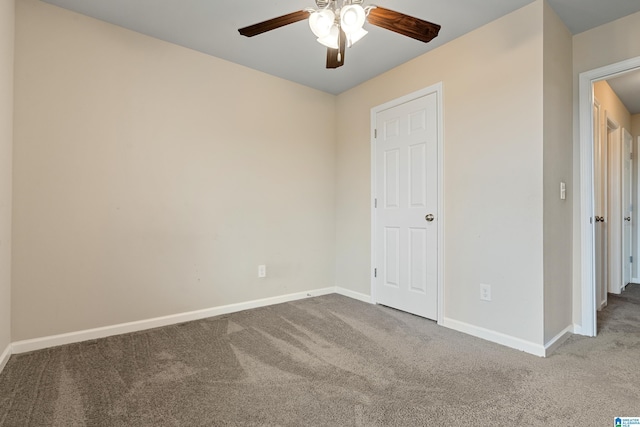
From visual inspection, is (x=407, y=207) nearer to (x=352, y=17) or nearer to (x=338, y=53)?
(x=338, y=53)

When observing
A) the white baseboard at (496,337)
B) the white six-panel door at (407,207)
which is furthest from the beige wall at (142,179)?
the white baseboard at (496,337)

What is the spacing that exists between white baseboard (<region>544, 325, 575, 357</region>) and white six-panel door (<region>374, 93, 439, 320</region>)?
820 mm

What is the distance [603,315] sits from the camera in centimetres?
292

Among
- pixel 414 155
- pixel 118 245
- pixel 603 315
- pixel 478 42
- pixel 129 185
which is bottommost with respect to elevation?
pixel 603 315

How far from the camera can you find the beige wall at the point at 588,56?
2.33 metres

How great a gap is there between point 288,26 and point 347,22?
1081 millimetres

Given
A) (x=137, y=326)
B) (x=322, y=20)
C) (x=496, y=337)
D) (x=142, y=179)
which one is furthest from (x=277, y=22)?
(x=496, y=337)

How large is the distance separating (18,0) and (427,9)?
9.25 ft

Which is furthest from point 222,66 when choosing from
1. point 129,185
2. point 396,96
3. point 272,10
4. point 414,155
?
point 414,155

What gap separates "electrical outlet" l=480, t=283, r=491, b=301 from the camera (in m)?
2.40

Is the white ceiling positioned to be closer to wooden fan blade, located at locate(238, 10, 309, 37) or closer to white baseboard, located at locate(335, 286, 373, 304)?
wooden fan blade, located at locate(238, 10, 309, 37)

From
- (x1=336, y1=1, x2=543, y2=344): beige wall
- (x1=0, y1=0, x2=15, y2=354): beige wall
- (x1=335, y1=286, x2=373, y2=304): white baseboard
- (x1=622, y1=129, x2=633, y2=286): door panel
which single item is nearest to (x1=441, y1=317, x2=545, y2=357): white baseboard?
(x1=336, y1=1, x2=543, y2=344): beige wall

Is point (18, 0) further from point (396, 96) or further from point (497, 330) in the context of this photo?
point (497, 330)

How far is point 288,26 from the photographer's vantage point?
2471 mm
